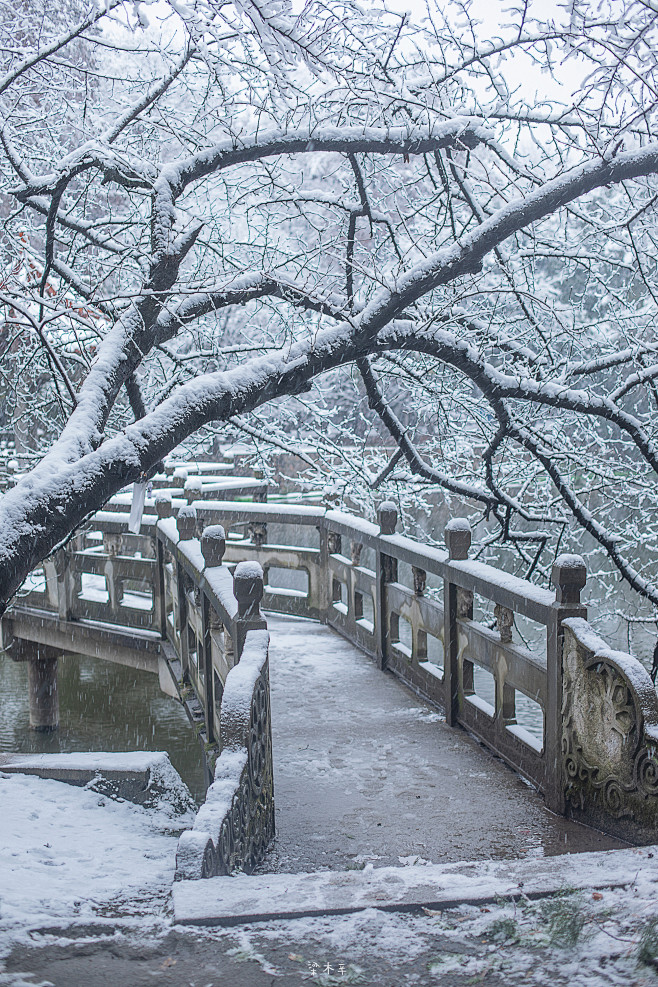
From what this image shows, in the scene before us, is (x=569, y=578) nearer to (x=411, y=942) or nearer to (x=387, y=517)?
(x=411, y=942)

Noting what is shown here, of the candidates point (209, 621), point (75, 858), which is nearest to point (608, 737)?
point (75, 858)

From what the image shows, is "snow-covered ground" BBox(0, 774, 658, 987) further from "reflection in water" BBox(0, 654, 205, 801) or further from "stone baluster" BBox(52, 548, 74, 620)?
"reflection in water" BBox(0, 654, 205, 801)

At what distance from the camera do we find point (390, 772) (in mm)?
5957

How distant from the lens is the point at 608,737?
439 cm

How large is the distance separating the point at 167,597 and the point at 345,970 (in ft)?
27.8

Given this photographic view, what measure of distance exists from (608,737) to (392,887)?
1.65 meters

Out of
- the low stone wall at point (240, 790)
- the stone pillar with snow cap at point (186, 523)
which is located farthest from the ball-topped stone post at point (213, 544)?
the stone pillar with snow cap at point (186, 523)

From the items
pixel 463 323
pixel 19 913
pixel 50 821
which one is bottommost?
pixel 50 821

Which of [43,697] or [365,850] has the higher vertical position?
[365,850]

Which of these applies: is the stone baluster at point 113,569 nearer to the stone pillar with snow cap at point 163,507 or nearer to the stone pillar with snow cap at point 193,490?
the stone pillar with snow cap at point 163,507

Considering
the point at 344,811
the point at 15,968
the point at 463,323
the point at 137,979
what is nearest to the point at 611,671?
the point at 344,811

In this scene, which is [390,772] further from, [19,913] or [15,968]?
[15,968]

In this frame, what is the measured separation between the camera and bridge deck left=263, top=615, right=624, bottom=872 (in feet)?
15.6

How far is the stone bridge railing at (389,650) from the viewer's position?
13.7 ft
